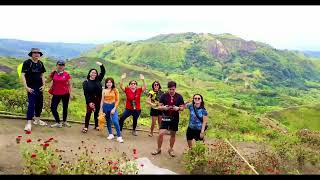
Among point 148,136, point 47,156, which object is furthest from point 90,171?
point 148,136

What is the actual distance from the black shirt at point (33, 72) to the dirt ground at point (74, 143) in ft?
4.00

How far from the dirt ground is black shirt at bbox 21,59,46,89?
122 centimetres

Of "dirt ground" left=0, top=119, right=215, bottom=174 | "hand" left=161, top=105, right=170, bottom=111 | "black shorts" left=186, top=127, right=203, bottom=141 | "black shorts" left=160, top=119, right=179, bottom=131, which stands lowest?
"dirt ground" left=0, top=119, right=215, bottom=174

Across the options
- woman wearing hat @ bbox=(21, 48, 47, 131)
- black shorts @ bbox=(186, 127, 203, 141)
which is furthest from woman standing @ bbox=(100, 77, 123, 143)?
black shorts @ bbox=(186, 127, 203, 141)

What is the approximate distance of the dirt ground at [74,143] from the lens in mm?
7805

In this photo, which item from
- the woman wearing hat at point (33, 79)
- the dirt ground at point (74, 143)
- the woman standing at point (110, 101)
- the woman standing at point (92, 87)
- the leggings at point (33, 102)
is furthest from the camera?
Answer: the woman standing at point (92, 87)

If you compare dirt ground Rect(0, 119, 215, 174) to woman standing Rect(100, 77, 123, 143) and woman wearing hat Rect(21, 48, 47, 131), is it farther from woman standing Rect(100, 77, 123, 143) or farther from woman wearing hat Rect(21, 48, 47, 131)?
woman standing Rect(100, 77, 123, 143)

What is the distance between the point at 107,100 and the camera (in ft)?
32.4

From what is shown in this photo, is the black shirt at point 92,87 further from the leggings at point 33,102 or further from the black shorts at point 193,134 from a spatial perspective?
the black shorts at point 193,134

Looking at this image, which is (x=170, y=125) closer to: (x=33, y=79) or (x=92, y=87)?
(x=92, y=87)

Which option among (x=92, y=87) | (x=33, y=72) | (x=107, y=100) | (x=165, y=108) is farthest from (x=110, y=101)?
(x=33, y=72)

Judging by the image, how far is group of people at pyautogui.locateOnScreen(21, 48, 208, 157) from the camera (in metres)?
8.69

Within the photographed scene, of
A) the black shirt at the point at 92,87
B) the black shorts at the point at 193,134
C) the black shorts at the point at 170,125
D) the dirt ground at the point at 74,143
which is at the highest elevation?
the black shirt at the point at 92,87

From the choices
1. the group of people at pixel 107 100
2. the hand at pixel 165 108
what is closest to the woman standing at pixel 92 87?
the group of people at pixel 107 100
